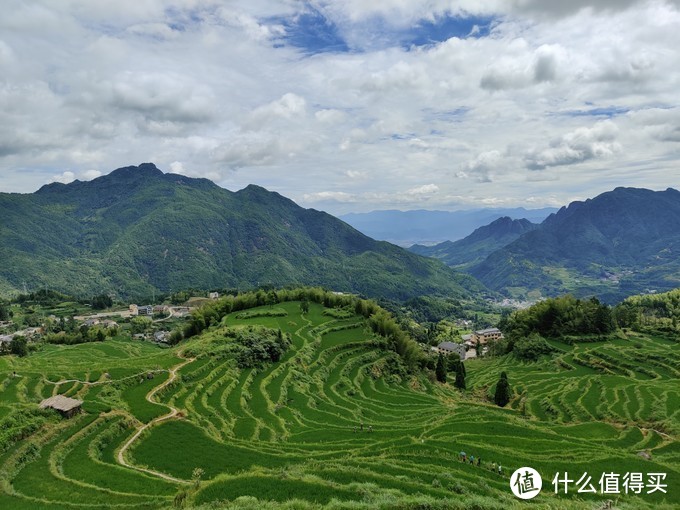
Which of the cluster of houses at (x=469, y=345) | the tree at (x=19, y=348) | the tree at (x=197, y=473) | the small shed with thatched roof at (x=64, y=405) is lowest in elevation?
the cluster of houses at (x=469, y=345)

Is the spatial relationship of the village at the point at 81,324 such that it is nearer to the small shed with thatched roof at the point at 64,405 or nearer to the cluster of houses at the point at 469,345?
the small shed with thatched roof at the point at 64,405

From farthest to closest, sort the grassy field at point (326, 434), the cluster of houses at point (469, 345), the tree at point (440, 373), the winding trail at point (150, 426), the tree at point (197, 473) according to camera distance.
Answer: the cluster of houses at point (469, 345) < the tree at point (440, 373) < the winding trail at point (150, 426) < the tree at point (197, 473) < the grassy field at point (326, 434)

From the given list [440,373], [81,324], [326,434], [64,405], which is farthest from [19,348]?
[440,373]

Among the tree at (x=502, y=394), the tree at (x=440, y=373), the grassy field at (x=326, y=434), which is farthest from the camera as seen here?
the tree at (x=440, y=373)

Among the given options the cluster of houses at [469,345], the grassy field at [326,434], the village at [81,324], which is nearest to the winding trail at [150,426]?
the grassy field at [326,434]

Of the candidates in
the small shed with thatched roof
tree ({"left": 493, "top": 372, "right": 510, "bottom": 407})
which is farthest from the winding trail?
tree ({"left": 493, "top": 372, "right": 510, "bottom": 407})

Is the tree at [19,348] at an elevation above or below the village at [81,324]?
above

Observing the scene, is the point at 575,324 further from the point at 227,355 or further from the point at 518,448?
the point at 227,355
